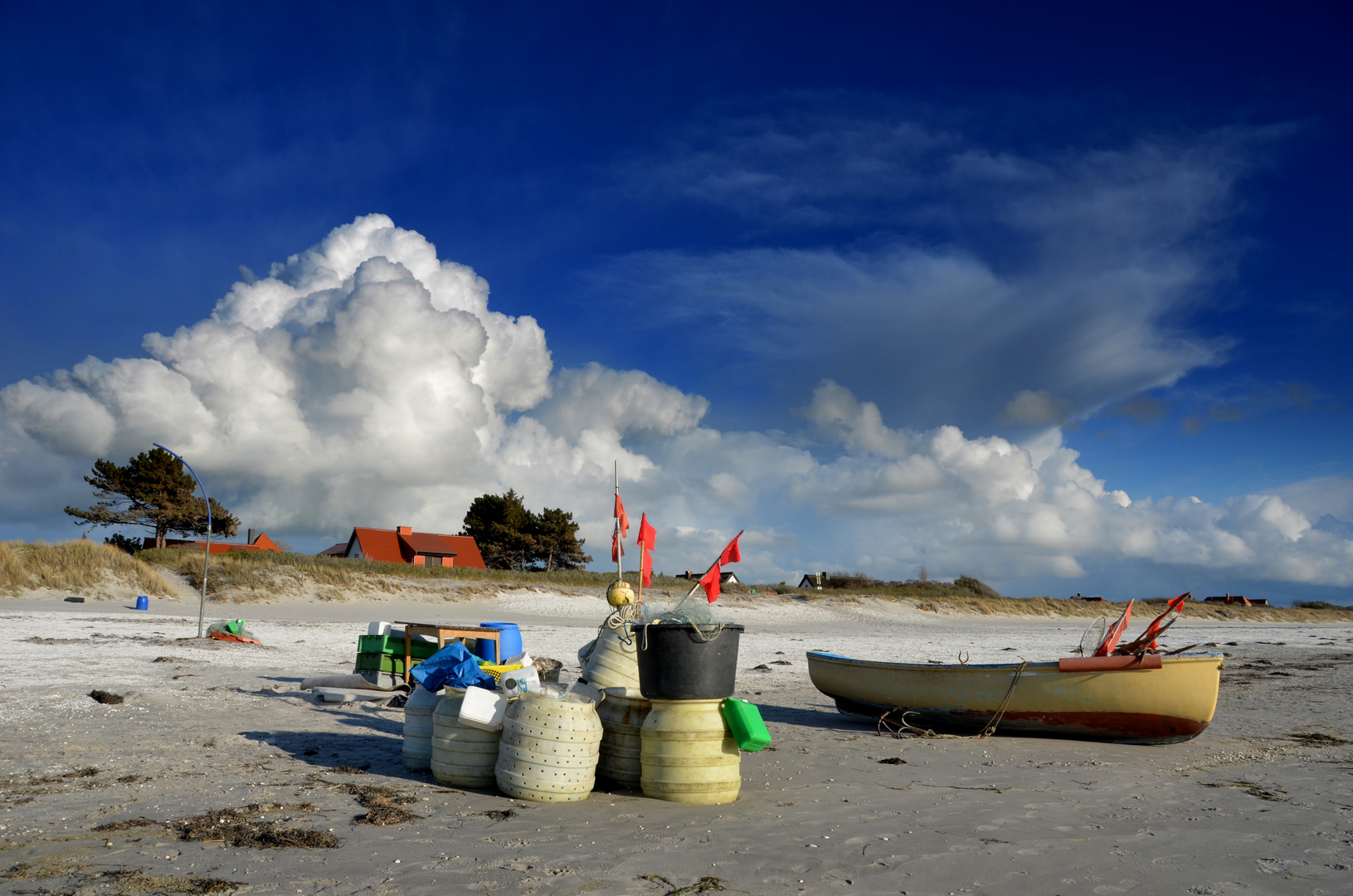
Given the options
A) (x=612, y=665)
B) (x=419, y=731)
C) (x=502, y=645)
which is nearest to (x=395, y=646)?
(x=502, y=645)

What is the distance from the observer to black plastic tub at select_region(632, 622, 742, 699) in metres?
6.60

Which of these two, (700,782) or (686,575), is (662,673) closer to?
(700,782)

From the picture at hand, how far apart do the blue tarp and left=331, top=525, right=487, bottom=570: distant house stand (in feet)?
180

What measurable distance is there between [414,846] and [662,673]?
223 cm

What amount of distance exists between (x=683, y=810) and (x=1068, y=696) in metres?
6.07

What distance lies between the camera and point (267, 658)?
1644 centimetres

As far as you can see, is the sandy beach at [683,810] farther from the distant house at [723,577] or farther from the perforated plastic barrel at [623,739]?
the distant house at [723,577]

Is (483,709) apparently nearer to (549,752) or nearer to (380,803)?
(549,752)

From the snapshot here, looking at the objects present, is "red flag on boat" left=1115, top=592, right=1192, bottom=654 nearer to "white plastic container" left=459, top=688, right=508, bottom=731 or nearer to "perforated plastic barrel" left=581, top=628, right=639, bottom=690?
"perforated plastic barrel" left=581, top=628, right=639, bottom=690

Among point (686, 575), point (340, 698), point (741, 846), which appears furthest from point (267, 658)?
point (686, 575)

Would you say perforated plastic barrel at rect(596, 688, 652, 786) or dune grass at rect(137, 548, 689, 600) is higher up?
dune grass at rect(137, 548, 689, 600)

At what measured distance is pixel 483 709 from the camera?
6578 millimetres

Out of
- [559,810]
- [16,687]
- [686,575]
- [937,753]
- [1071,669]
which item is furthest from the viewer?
[686,575]

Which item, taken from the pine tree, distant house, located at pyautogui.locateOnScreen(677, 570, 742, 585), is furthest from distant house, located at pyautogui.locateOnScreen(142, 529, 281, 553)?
distant house, located at pyautogui.locateOnScreen(677, 570, 742, 585)
